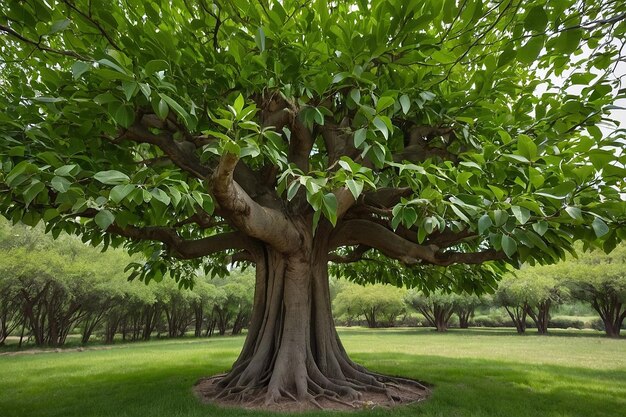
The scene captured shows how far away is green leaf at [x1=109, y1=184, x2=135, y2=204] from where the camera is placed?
2.16 metres

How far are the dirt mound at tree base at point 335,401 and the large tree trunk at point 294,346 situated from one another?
0.04m

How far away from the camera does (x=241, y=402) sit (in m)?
4.50

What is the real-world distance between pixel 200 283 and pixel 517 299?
23895mm

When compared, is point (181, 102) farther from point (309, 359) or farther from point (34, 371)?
point (34, 371)

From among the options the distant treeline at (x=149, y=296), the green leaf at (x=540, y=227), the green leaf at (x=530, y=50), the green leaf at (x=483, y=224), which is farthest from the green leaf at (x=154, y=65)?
the distant treeline at (x=149, y=296)

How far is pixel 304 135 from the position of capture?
472cm

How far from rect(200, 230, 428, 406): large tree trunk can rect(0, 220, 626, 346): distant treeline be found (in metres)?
17.1

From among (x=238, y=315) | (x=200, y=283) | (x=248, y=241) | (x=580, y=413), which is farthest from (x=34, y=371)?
(x=238, y=315)

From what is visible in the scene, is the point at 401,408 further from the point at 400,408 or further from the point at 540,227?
the point at 540,227

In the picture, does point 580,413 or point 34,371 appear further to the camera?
point 34,371

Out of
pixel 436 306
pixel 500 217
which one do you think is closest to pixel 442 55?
pixel 500 217

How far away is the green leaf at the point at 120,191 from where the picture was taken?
216cm

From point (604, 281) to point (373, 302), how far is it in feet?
65.3

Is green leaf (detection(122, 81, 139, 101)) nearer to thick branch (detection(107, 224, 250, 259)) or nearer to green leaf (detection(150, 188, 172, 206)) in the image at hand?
green leaf (detection(150, 188, 172, 206))
